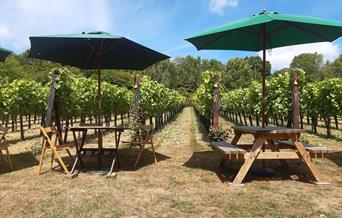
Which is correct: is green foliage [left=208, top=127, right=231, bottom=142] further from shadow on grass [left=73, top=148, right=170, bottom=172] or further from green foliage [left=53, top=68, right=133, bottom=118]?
green foliage [left=53, top=68, right=133, bottom=118]

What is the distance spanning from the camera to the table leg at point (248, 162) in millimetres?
5348

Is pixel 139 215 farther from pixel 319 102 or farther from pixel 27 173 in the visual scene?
pixel 319 102

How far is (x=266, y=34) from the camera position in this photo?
6.20m

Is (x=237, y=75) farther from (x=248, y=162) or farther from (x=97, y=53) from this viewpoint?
(x=248, y=162)

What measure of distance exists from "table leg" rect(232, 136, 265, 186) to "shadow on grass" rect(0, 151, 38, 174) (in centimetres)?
434

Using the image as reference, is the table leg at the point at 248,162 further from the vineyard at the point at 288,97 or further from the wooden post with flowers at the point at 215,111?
the vineyard at the point at 288,97

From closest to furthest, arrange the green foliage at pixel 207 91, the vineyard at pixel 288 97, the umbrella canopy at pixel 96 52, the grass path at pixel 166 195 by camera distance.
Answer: the grass path at pixel 166 195 < the umbrella canopy at pixel 96 52 < the green foliage at pixel 207 91 < the vineyard at pixel 288 97

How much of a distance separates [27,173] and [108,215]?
10.3 feet

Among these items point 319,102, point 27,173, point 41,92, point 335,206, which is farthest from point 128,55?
point 319,102

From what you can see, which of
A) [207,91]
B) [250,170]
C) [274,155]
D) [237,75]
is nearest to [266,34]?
[274,155]

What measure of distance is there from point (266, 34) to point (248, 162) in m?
2.29

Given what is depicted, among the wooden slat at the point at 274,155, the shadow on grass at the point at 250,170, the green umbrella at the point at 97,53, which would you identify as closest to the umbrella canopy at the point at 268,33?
the green umbrella at the point at 97,53

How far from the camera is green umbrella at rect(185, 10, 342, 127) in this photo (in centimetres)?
527

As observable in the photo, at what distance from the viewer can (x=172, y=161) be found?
7.54 m
